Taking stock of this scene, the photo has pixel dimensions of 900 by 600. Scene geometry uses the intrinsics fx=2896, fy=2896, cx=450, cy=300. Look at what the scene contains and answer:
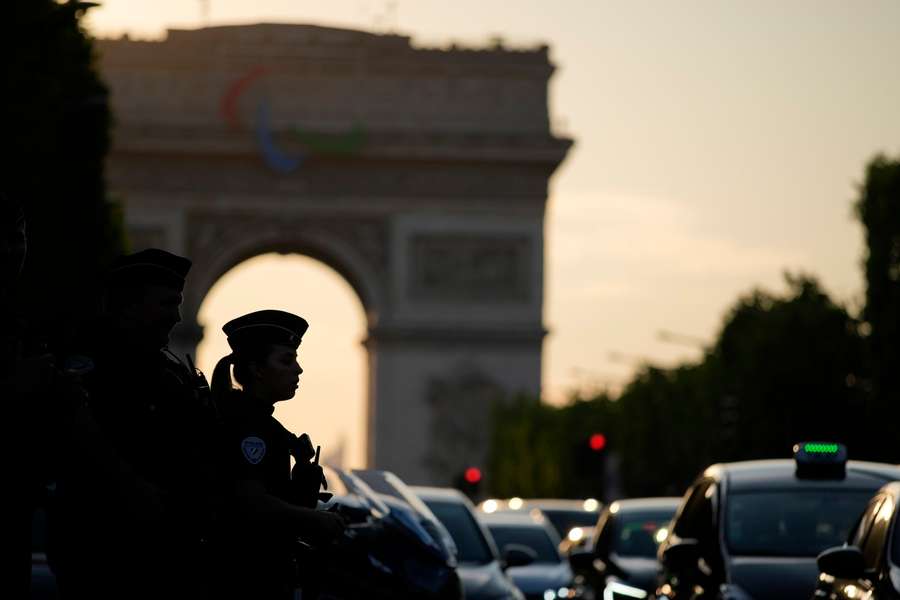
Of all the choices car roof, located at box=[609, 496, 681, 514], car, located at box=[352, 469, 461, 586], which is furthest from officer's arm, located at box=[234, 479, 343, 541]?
car roof, located at box=[609, 496, 681, 514]

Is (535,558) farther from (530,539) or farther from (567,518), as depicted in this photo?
(567,518)

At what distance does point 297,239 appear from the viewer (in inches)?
2453

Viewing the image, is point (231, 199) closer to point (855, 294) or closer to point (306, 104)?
point (306, 104)

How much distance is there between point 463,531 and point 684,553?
3184 mm

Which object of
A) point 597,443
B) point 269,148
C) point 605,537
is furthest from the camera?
point 269,148

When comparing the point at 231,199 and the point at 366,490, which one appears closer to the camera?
the point at 366,490

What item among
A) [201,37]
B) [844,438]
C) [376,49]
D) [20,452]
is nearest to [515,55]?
[376,49]

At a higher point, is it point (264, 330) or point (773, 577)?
point (264, 330)

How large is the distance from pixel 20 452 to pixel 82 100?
25.8 meters

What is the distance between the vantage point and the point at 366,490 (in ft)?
30.3

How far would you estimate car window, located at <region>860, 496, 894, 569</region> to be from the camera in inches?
372

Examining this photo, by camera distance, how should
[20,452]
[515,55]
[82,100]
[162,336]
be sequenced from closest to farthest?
[20,452]
[162,336]
[82,100]
[515,55]

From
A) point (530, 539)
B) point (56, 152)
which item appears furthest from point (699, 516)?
point (56, 152)

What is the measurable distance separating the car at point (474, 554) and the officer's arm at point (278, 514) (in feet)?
24.9
